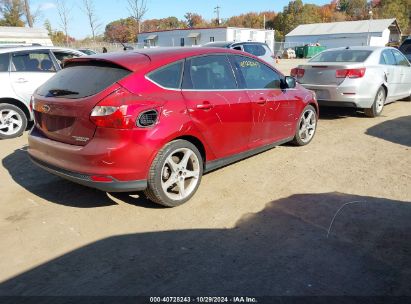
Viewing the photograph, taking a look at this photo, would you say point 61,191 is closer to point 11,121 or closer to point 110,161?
point 110,161

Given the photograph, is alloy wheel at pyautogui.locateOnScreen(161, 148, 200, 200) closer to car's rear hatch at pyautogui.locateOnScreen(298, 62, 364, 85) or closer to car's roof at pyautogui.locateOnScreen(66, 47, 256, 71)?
car's roof at pyautogui.locateOnScreen(66, 47, 256, 71)

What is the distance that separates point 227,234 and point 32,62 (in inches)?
243

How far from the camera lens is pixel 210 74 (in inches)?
179

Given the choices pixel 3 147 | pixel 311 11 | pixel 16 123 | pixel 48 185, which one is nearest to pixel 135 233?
pixel 48 185

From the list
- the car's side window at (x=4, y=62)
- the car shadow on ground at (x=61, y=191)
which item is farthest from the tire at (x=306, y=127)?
the car's side window at (x=4, y=62)

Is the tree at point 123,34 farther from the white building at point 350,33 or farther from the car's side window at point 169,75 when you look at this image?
the car's side window at point 169,75

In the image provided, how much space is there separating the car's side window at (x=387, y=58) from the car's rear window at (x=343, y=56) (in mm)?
478

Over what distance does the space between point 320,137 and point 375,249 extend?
395cm

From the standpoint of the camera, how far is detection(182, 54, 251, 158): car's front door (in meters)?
4.22

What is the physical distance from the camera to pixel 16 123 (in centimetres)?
741

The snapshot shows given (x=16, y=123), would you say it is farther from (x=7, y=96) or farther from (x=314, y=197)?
(x=314, y=197)

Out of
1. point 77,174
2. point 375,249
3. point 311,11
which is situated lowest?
point 375,249

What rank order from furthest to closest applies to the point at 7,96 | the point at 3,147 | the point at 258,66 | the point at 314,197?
the point at 7,96
the point at 3,147
the point at 258,66
the point at 314,197

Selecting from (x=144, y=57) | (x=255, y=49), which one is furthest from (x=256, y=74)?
(x=255, y=49)
